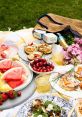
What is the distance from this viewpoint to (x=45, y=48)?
11.2 ft

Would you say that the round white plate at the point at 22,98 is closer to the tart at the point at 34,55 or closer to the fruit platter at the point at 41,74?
the fruit platter at the point at 41,74

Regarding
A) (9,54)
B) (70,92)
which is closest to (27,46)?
(9,54)

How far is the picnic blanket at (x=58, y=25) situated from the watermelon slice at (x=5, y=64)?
776mm

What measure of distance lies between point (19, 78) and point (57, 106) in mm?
447

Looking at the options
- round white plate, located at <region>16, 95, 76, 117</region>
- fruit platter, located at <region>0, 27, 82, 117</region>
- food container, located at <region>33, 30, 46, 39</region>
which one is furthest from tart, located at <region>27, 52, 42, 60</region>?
round white plate, located at <region>16, 95, 76, 117</region>

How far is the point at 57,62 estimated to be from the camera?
333 centimetres

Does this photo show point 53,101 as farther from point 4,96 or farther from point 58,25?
point 58,25

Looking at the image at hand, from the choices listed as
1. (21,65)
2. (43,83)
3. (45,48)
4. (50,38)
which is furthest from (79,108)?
(50,38)

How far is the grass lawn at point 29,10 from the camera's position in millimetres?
5820

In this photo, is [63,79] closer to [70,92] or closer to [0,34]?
[70,92]

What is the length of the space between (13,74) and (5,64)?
0.18 metres

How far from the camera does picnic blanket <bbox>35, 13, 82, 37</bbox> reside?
3801 mm

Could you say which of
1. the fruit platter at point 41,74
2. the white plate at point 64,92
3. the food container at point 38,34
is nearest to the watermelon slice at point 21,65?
the fruit platter at point 41,74

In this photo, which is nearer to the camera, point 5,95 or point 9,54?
point 5,95
